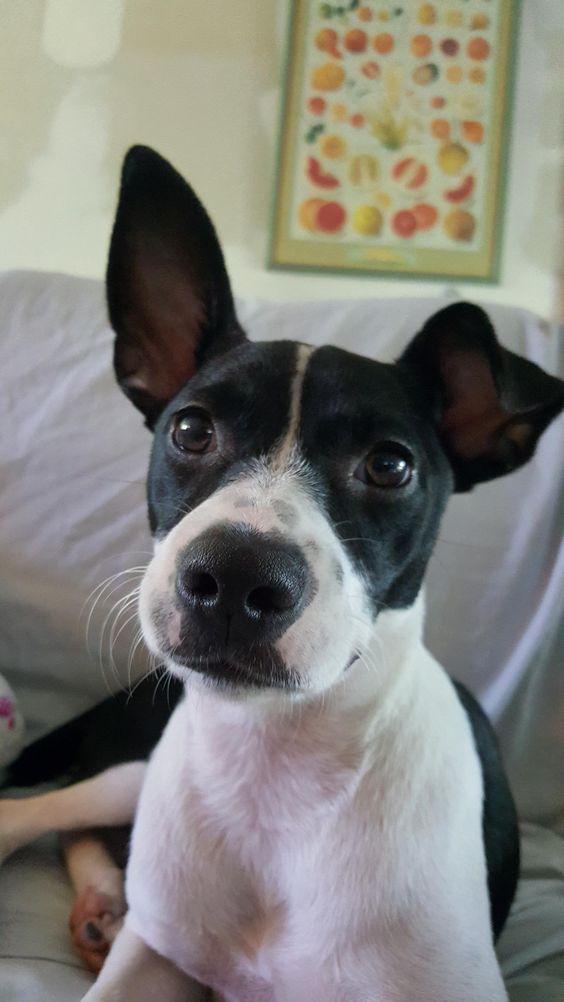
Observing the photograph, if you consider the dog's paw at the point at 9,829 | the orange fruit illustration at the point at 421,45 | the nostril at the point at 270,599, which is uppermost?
the orange fruit illustration at the point at 421,45

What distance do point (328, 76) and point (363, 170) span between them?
Result: 1.07ft

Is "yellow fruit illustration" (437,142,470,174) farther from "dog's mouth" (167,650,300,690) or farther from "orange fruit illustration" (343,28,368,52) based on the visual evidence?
"dog's mouth" (167,650,300,690)

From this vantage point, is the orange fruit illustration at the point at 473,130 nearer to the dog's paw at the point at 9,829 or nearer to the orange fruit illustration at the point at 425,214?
the orange fruit illustration at the point at 425,214

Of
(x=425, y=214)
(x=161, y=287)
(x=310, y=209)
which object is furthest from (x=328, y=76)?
(x=161, y=287)

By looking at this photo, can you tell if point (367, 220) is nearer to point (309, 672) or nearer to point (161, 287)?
point (161, 287)

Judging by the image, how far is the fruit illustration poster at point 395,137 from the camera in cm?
242

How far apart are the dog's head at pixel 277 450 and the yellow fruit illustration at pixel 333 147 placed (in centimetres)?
157

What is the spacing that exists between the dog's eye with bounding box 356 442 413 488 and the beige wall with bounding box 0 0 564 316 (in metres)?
1.69

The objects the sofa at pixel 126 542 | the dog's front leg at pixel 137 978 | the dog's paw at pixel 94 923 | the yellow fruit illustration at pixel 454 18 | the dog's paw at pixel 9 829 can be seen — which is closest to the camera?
the dog's front leg at pixel 137 978

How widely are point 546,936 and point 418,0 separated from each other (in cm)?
264

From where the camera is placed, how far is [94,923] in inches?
48.7

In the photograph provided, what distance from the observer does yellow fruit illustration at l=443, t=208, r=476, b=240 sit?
2459 millimetres

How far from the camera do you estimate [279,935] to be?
97 centimetres

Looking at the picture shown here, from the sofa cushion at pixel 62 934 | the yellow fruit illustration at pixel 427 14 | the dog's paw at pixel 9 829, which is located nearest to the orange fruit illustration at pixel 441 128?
the yellow fruit illustration at pixel 427 14
